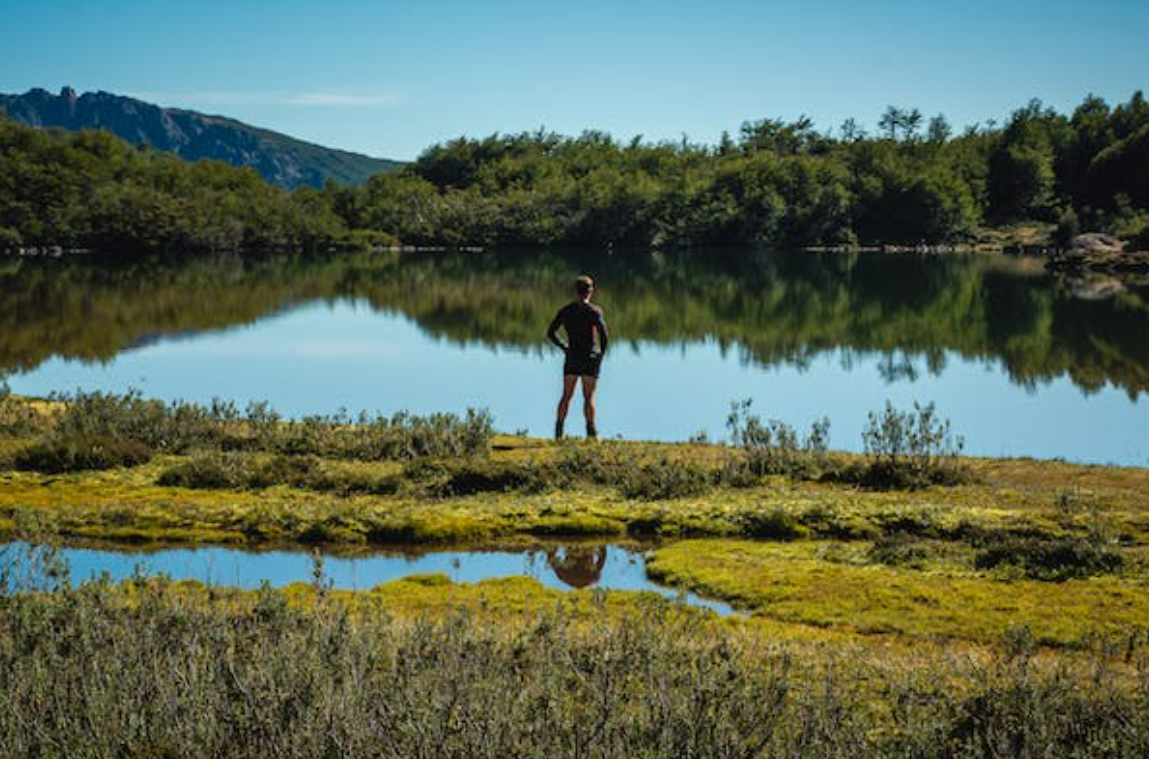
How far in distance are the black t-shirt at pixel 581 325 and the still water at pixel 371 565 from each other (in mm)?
5842

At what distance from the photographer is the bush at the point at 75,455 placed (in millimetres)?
17188

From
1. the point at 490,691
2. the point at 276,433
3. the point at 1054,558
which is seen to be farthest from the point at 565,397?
the point at 490,691

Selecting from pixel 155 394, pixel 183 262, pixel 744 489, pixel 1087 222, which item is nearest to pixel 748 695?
pixel 744 489

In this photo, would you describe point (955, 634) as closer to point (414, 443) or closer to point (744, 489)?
point (744, 489)

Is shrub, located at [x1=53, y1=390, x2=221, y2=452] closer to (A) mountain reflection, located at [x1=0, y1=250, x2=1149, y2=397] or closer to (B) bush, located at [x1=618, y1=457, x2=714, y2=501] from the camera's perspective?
(B) bush, located at [x1=618, y1=457, x2=714, y2=501]

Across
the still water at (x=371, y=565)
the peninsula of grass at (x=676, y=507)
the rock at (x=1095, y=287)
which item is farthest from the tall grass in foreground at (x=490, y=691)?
the rock at (x=1095, y=287)

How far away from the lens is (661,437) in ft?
79.5

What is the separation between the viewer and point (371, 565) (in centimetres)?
1314

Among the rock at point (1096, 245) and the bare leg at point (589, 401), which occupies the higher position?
the rock at point (1096, 245)

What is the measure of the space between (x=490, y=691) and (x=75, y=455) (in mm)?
12579

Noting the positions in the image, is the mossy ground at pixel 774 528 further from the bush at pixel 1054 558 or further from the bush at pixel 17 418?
the bush at pixel 17 418

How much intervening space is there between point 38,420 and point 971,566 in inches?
631

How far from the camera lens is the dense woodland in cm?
11769

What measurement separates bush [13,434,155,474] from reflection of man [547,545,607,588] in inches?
310
